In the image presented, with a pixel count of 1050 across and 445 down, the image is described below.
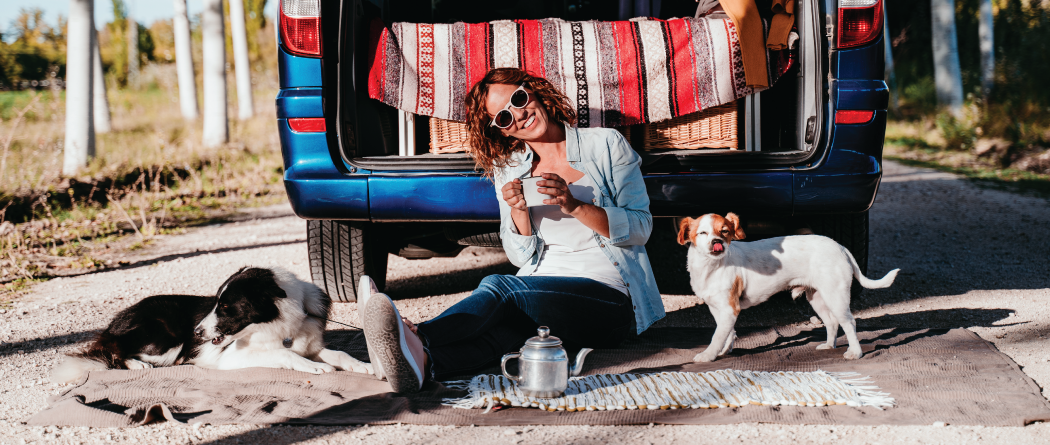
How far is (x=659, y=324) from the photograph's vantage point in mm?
3658

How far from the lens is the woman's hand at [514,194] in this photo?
2.79 meters

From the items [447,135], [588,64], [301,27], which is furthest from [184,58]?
[588,64]

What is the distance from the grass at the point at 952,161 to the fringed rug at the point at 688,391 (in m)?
6.63

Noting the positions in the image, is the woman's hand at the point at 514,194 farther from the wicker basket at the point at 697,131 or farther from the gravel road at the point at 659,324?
the wicker basket at the point at 697,131

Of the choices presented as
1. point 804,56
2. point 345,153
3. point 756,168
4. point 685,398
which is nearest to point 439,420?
point 685,398

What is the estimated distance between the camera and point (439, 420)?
2.47m

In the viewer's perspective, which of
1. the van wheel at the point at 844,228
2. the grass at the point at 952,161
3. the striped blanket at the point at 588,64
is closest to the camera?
the van wheel at the point at 844,228

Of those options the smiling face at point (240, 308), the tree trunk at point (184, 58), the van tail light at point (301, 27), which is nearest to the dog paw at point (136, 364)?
the smiling face at point (240, 308)

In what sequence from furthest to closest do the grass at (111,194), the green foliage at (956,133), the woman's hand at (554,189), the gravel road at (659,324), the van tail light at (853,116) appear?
1. the green foliage at (956,133)
2. the grass at (111,194)
3. the van tail light at (853,116)
4. the woman's hand at (554,189)
5. the gravel road at (659,324)

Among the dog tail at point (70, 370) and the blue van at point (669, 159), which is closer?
the dog tail at point (70, 370)

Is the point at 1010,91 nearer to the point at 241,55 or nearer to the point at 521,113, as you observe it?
the point at 521,113

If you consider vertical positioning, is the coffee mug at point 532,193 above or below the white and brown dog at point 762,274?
above

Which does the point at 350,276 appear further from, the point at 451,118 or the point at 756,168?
the point at 756,168

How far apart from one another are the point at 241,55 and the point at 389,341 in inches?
604
